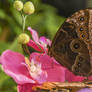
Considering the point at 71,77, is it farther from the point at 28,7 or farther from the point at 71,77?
the point at 28,7

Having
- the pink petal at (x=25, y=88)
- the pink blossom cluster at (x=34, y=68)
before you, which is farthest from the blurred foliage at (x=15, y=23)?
the pink petal at (x=25, y=88)

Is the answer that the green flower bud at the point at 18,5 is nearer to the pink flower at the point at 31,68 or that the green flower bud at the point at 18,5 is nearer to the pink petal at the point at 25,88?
the pink flower at the point at 31,68

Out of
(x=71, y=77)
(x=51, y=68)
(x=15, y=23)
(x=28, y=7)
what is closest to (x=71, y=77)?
(x=71, y=77)

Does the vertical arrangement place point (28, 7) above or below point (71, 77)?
above

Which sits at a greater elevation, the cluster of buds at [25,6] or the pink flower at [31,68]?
the cluster of buds at [25,6]

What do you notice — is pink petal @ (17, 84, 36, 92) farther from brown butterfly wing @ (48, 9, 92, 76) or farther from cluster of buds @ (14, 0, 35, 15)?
cluster of buds @ (14, 0, 35, 15)

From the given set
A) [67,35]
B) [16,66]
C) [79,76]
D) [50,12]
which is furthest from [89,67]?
[50,12]

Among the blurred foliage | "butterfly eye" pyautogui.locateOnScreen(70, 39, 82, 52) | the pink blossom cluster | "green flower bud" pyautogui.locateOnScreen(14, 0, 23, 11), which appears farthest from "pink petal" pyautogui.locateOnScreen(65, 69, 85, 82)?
the blurred foliage
